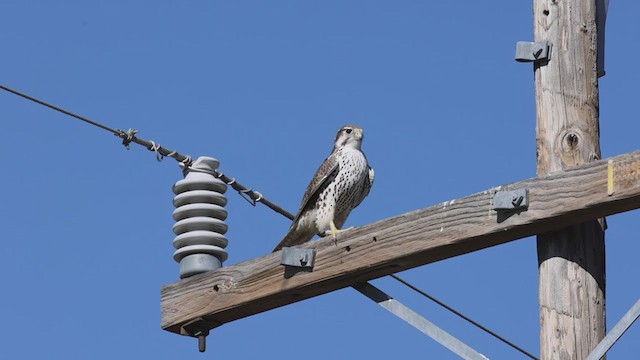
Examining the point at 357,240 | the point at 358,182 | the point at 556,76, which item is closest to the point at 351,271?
the point at 357,240

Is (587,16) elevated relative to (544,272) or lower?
elevated

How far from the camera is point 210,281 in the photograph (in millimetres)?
6773

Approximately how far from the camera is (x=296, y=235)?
8375 mm

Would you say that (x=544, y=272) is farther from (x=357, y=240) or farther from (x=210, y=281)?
(x=210, y=281)

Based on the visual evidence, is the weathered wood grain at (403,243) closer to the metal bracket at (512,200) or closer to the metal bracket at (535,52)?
the metal bracket at (512,200)

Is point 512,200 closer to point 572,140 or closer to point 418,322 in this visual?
point 572,140

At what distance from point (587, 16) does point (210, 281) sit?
203 cm

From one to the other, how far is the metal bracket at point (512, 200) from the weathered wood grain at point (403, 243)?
3cm

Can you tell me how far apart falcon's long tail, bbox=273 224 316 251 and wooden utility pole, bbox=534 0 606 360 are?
2345mm

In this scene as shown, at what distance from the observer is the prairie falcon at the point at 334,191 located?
8398mm

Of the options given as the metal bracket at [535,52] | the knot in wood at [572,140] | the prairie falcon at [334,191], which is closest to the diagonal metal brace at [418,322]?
the knot in wood at [572,140]

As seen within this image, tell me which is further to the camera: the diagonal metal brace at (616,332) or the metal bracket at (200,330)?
the metal bracket at (200,330)

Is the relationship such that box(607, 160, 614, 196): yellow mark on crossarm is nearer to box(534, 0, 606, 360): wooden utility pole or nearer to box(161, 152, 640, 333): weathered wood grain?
box(161, 152, 640, 333): weathered wood grain

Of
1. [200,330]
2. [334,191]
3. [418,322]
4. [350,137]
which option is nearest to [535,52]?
[418,322]
